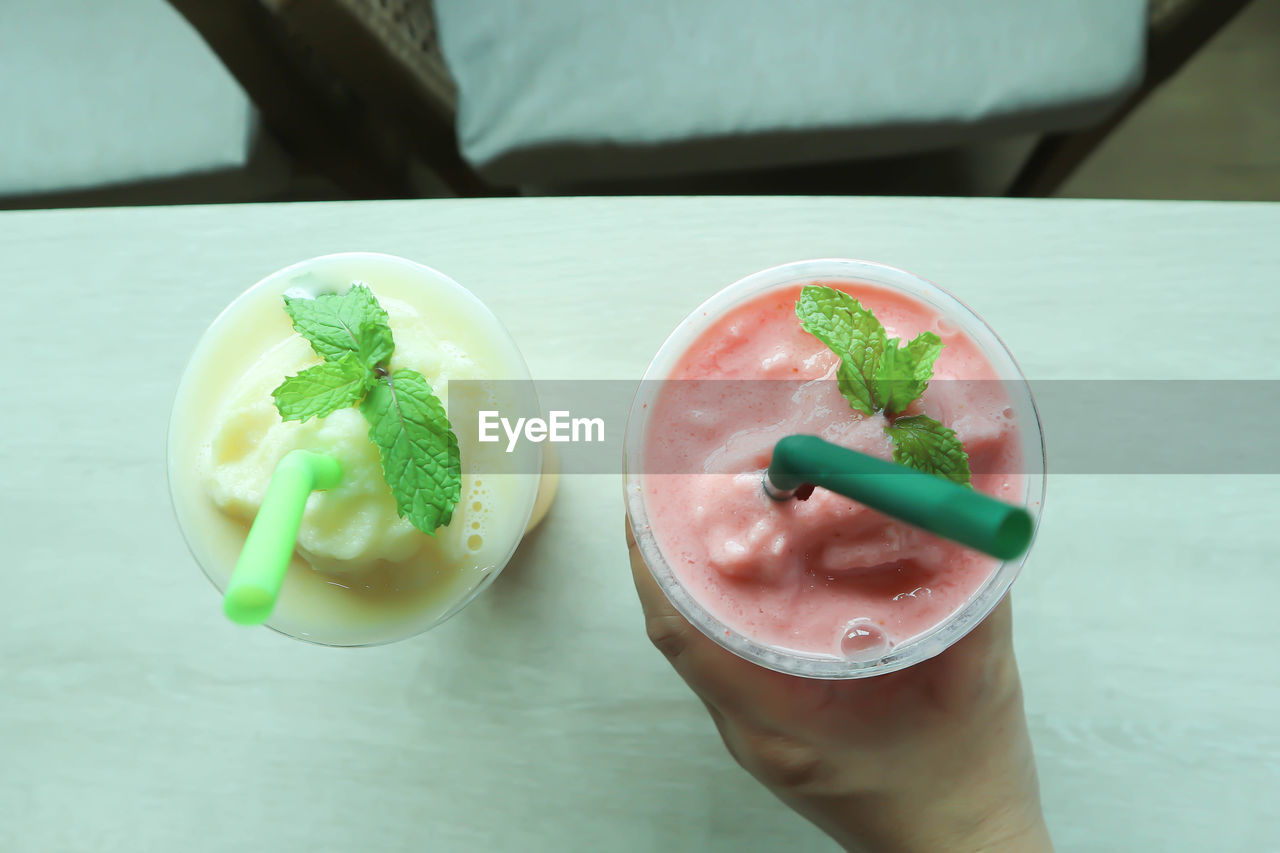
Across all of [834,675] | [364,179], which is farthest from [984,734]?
[364,179]

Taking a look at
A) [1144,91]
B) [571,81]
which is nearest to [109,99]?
[571,81]

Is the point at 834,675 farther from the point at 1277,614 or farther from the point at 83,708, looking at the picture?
the point at 83,708

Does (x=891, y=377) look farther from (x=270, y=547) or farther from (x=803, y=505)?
(x=270, y=547)

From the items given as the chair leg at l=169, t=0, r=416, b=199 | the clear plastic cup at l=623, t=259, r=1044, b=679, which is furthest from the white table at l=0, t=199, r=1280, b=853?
the chair leg at l=169, t=0, r=416, b=199

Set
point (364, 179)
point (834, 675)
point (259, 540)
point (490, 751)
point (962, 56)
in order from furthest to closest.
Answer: point (364, 179) → point (962, 56) → point (490, 751) → point (834, 675) → point (259, 540)

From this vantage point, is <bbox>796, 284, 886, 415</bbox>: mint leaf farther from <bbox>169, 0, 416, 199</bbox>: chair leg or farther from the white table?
<bbox>169, 0, 416, 199</bbox>: chair leg

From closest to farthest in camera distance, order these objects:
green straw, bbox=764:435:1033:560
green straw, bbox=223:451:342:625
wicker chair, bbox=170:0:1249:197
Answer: green straw, bbox=764:435:1033:560
green straw, bbox=223:451:342:625
wicker chair, bbox=170:0:1249:197

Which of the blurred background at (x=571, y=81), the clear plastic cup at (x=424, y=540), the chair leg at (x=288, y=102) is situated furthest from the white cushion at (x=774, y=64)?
the clear plastic cup at (x=424, y=540)
